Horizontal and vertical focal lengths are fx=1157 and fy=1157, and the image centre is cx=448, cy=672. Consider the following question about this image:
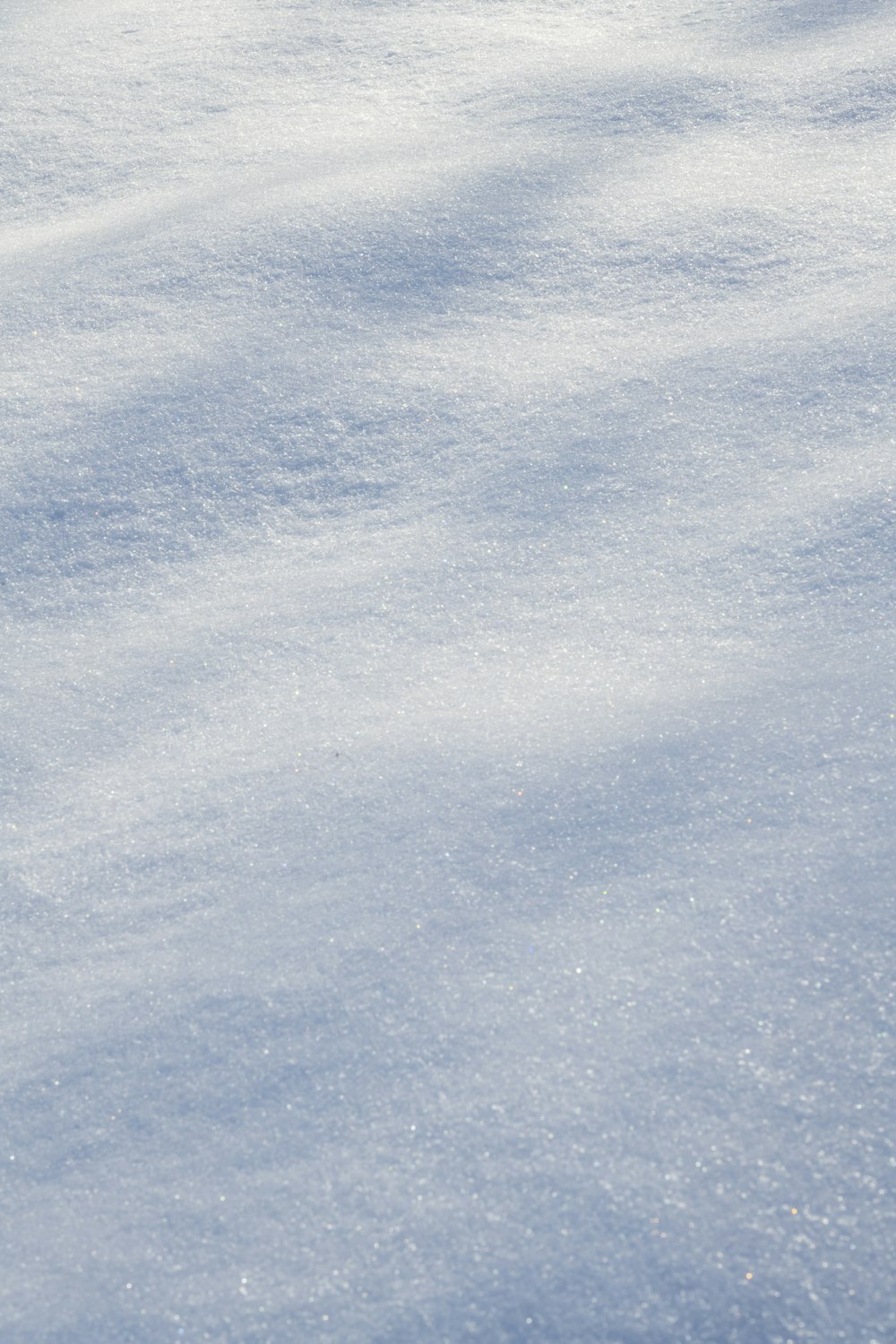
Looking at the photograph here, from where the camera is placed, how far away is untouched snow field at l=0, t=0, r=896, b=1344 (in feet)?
2.84

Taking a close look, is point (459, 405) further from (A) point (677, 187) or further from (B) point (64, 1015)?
(B) point (64, 1015)

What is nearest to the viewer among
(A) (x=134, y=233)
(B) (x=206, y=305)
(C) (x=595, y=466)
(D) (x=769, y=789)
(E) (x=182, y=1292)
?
(E) (x=182, y=1292)

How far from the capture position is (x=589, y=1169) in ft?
2.86

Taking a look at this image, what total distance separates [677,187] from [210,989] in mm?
1384

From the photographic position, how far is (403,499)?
1417mm

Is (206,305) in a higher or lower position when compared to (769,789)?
higher

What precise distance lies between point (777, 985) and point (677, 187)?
4.23 feet

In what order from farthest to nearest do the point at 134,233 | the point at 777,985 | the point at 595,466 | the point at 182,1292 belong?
the point at 134,233 → the point at 595,466 → the point at 777,985 → the point at 182,1292

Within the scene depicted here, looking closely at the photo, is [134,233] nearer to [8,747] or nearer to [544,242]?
[544,242]

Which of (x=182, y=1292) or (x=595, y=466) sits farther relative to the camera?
(x=595, y=466)

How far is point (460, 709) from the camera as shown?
Answer: 1.19 metres

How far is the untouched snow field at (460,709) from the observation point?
2.84ft

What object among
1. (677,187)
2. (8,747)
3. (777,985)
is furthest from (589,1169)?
(677,187)

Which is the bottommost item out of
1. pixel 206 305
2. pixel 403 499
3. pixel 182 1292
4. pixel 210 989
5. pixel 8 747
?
pixel 182 1292
